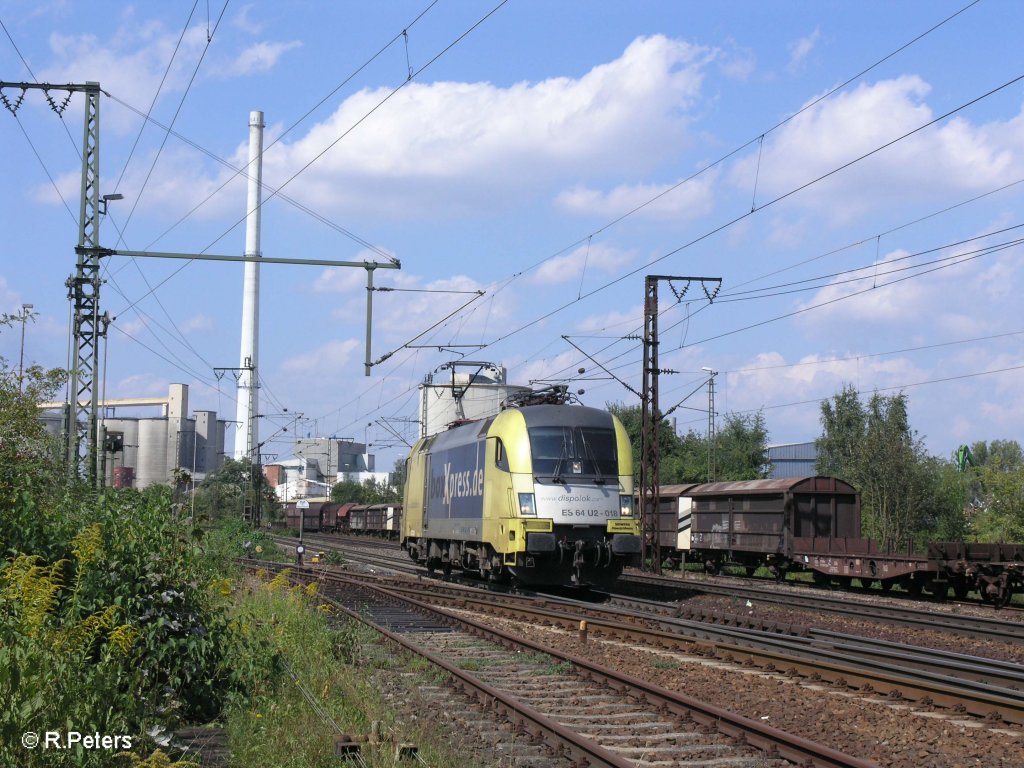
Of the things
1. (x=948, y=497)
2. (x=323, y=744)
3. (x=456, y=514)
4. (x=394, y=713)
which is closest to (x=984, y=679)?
(x=394, y=713)

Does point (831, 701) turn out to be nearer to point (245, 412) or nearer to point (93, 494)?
point (93, 494)

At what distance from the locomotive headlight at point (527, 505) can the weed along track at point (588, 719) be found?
6.15 m

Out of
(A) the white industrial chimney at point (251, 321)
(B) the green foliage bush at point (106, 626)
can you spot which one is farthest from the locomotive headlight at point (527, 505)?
(A) the white industrial chimney at point (251, 321)

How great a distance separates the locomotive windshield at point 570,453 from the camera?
2012 cm

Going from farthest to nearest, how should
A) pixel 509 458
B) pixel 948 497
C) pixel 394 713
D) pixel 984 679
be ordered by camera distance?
1. pixel 948 497
2. pixel 509 458
3. pixel 984 679
4. pixel 394 713

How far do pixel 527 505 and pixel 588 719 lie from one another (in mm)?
10788

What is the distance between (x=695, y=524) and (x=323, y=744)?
89.7 feet

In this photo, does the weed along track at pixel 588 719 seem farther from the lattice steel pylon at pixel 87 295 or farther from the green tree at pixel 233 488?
the green tree at pixel 233 488

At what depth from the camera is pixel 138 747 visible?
6574 millimetres

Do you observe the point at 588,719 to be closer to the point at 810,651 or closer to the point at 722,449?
the point at 810,651

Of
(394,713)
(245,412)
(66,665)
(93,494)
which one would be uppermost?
(245,412)

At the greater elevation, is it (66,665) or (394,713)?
(66,665)

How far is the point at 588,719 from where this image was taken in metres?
9.14

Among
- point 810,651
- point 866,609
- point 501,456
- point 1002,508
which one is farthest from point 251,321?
point 810,651
